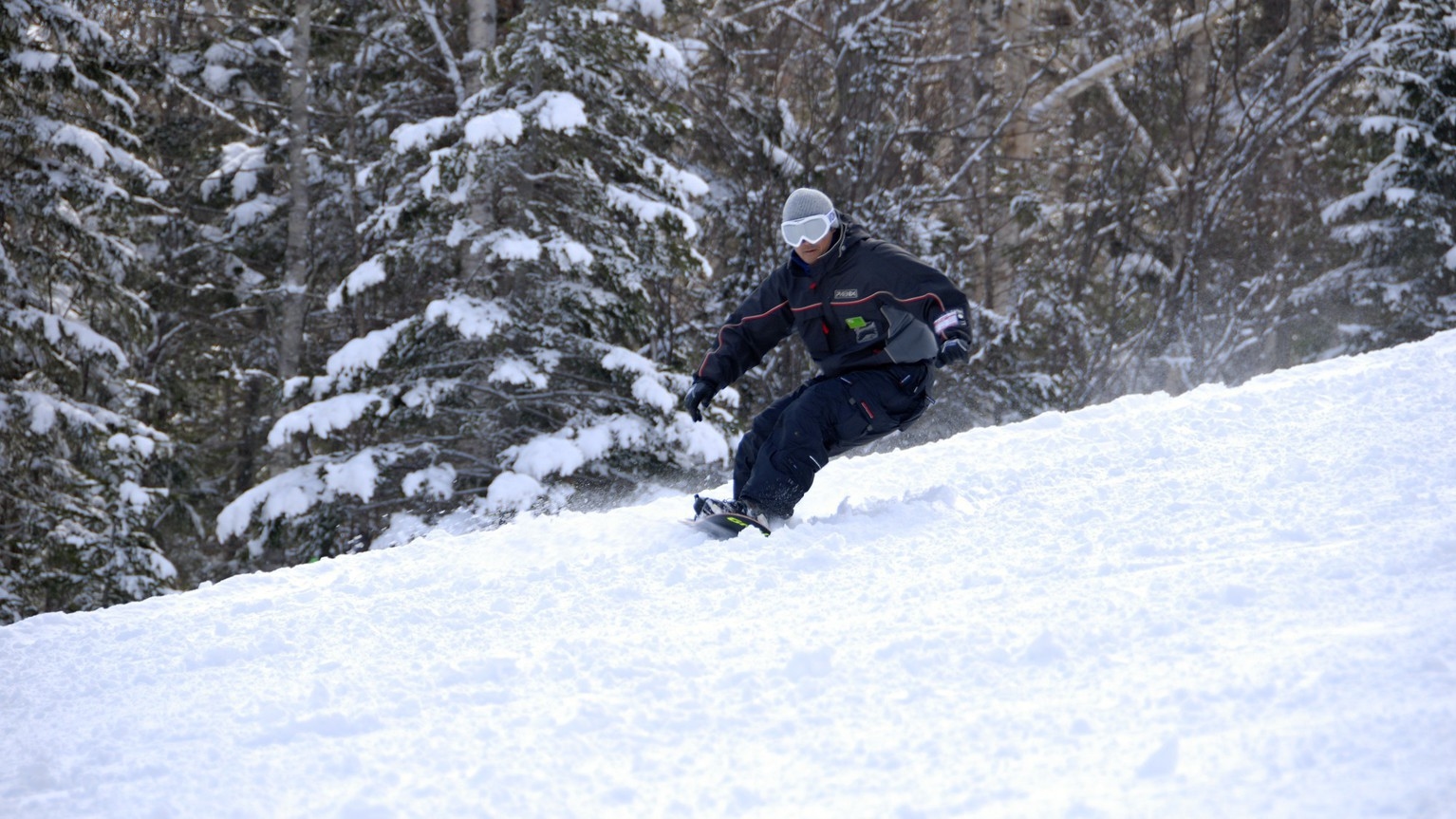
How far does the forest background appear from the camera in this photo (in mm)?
8906

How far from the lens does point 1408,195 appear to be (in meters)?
14.4

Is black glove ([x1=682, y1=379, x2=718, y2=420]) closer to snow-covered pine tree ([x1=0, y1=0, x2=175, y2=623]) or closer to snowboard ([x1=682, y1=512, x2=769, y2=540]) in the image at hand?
snowboard ([x1=682, y1=512, x2=769, y2=540])

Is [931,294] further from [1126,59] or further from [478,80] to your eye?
[1126,59]

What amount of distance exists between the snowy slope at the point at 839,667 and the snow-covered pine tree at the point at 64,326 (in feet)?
24.2

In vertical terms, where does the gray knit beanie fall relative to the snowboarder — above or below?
above

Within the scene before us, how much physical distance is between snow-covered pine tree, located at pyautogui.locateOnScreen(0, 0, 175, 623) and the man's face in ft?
27.5

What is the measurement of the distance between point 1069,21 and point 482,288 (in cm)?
Answer: 1273

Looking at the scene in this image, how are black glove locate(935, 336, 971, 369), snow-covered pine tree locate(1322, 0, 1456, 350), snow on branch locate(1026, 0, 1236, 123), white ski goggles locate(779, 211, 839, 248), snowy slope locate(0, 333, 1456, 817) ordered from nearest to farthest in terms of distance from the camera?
1. snowy slope locate(0, 333, 1456, 817)
2. black glove locate(935, 336, 971, 369)
3. white ski goggles locate(779, 211, 839, 248)
4. snow-covered pine tree locate(1322, 0, 1456, 350)
5. snow on branch locate(1026, 0, 1236, 123)

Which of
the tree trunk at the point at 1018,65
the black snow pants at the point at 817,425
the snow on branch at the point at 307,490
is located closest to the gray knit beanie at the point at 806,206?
the black snow pants at the point at 817,425

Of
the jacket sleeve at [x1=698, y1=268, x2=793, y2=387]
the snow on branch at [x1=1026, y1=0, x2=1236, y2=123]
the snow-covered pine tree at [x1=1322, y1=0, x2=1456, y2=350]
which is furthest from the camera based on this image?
the snow on branch at [x1=1026, y1=0, x2=1236, y2=123]

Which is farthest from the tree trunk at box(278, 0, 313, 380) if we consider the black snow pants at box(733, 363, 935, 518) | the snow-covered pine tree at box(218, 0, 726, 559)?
the black snow pants at box(733, 363, 935, 518)

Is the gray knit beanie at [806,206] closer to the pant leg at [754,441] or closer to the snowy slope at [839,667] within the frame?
the pant leg at [754,441]

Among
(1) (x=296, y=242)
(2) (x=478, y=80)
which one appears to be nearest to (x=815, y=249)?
(2) (x=478, y=80)

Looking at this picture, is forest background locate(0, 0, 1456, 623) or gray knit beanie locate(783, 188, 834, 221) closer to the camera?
gray knit beanie locate(783, 188, 834, 221)
